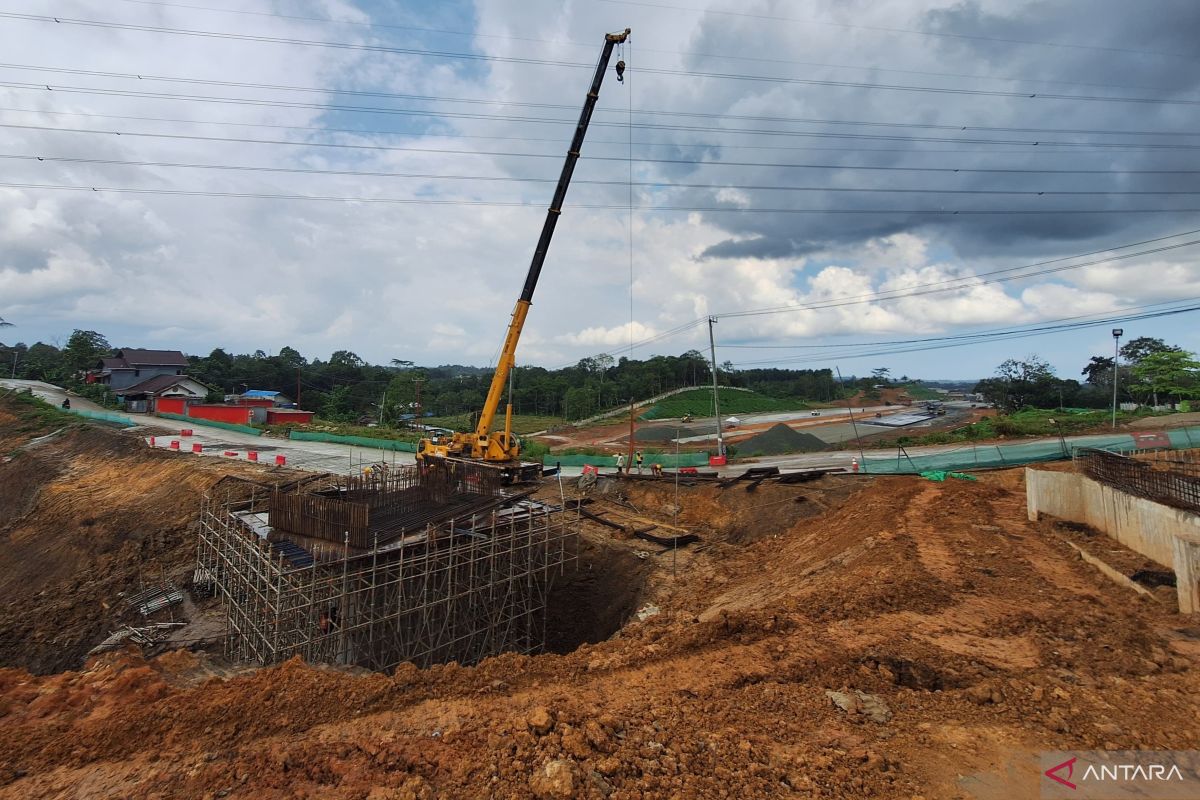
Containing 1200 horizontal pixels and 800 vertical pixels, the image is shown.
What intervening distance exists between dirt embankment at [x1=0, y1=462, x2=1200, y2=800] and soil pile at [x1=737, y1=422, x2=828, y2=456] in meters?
26.0

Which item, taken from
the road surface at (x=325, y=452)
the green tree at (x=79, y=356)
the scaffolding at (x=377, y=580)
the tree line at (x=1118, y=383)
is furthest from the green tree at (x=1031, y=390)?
the green tree at (x=79, y=356)

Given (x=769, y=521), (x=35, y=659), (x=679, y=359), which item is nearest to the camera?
(x=35, y=659)

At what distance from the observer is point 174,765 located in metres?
5.57

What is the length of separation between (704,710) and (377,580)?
891 cm

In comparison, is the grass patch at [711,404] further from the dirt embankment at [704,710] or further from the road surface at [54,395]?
the dirt embankment at [704,710]

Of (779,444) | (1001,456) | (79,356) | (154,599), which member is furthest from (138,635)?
(79,356)

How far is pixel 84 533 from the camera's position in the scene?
75.3 feet

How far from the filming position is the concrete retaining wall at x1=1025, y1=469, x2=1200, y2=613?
8.10 meters

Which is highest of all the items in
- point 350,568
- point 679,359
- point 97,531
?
point 679,359

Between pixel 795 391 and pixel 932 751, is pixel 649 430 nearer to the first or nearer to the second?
pixel 932 751

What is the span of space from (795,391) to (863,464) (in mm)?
94997

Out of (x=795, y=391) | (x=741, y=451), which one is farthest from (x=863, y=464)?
(x=795, y=391)

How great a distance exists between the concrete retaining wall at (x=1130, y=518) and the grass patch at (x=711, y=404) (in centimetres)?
5945

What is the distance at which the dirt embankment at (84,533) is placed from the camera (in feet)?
55.5
